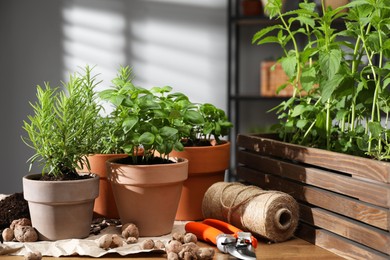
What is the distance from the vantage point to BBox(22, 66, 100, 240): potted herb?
4.14 ft

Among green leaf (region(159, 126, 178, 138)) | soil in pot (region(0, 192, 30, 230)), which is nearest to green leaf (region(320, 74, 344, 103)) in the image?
green leaf (region(159, 126, 178, 138))

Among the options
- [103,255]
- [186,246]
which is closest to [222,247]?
[186,246]

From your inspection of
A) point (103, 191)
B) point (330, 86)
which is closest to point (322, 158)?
point (330, 86)

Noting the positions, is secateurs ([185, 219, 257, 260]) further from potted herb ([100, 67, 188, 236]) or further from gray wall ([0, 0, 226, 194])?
gray wall ([0, 0, 226, 194])

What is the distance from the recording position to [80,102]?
4.32ft

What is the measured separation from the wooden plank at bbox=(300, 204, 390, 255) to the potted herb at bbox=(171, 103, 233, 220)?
9.9 inches

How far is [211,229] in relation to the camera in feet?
4.20

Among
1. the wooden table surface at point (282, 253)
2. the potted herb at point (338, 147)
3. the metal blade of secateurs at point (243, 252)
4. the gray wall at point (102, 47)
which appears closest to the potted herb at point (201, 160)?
the potted herb at point (338, 147)

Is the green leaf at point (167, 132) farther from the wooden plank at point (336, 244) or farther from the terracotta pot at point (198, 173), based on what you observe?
the wooden plank at point (336, 244)

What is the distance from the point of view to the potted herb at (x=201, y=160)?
4.90 ft

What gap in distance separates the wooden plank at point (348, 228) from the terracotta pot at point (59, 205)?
0.47m

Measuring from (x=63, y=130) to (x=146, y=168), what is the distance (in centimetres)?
19

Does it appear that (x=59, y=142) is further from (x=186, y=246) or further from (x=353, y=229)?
(x=353, y=229)

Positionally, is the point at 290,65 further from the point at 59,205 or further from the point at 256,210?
the point at 59,205
